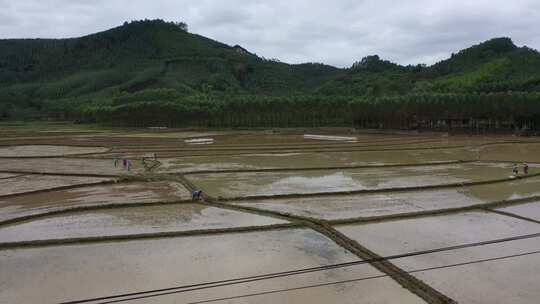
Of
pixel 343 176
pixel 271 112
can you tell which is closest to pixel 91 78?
pixel 271 112

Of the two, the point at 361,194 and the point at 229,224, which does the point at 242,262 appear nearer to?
the point at 229,224

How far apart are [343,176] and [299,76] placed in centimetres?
16903

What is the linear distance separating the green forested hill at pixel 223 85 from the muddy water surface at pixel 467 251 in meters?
57.6

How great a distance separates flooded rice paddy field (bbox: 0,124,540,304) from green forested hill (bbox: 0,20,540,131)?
48223 mm

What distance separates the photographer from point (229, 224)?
15148 millimetres

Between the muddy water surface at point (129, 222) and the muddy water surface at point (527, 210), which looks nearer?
the muddy water surface at point (129, 222)

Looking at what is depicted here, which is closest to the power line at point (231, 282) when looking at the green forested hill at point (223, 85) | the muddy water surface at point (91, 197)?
the muddy water surface at point (91, 197)

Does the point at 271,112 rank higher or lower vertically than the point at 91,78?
lower

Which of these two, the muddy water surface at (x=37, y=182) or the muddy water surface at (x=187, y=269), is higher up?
the muddy water surface at (x=37, y=182)

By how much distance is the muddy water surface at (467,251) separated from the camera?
373 inches

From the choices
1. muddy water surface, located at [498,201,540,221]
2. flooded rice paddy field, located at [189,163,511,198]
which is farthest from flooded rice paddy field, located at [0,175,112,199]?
muddy water surface, located at [498,201,540,221]

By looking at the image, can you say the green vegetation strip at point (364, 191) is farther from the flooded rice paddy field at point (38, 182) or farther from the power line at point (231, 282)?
the flooded rice paddy field at point (38, 182)

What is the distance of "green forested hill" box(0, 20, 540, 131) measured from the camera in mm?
78438

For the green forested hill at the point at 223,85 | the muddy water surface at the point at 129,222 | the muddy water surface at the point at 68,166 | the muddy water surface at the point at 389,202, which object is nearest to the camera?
the muddy water surface at the point at 129,222
